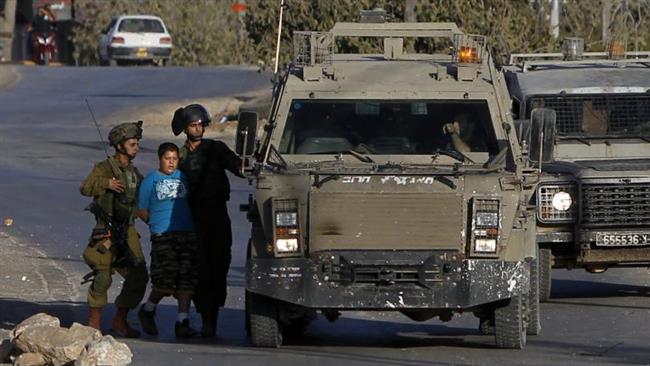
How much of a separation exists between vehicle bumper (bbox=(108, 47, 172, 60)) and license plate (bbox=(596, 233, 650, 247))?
37757 millimetres

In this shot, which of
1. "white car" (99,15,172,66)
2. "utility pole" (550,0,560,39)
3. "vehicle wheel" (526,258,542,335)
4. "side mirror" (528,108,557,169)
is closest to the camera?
"side mirror" (528,108,557,169)

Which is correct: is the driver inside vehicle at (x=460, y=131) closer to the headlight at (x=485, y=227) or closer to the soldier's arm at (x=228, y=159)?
the headlight at (x=485, y=227)

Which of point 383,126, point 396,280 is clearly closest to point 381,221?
point 396,280

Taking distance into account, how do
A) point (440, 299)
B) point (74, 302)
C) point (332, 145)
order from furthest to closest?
1. point (74, 302)
2. point (332, 145)
3. point (440, 299)

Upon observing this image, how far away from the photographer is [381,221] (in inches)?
398

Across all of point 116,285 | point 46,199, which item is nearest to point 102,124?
point 46,199

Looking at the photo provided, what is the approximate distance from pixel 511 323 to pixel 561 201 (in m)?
2.84

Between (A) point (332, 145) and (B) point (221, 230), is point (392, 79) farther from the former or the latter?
(B) point (221, 230)

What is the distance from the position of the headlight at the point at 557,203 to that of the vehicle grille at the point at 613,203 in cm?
10

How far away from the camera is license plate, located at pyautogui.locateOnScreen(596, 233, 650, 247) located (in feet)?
42.7

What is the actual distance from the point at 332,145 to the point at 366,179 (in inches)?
35.7

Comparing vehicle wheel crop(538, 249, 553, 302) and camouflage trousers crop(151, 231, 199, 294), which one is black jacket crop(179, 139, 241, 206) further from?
vehicle wheel crop(538, 249, 553, 302)

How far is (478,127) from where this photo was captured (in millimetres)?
11117

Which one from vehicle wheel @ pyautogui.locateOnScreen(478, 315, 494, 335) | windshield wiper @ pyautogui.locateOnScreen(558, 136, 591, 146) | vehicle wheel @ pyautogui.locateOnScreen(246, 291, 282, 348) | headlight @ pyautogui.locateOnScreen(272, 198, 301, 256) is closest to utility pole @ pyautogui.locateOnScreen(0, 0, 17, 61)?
windshield wiper @ pyautogui.locateOnScreen(558, 136, 591, 146)
